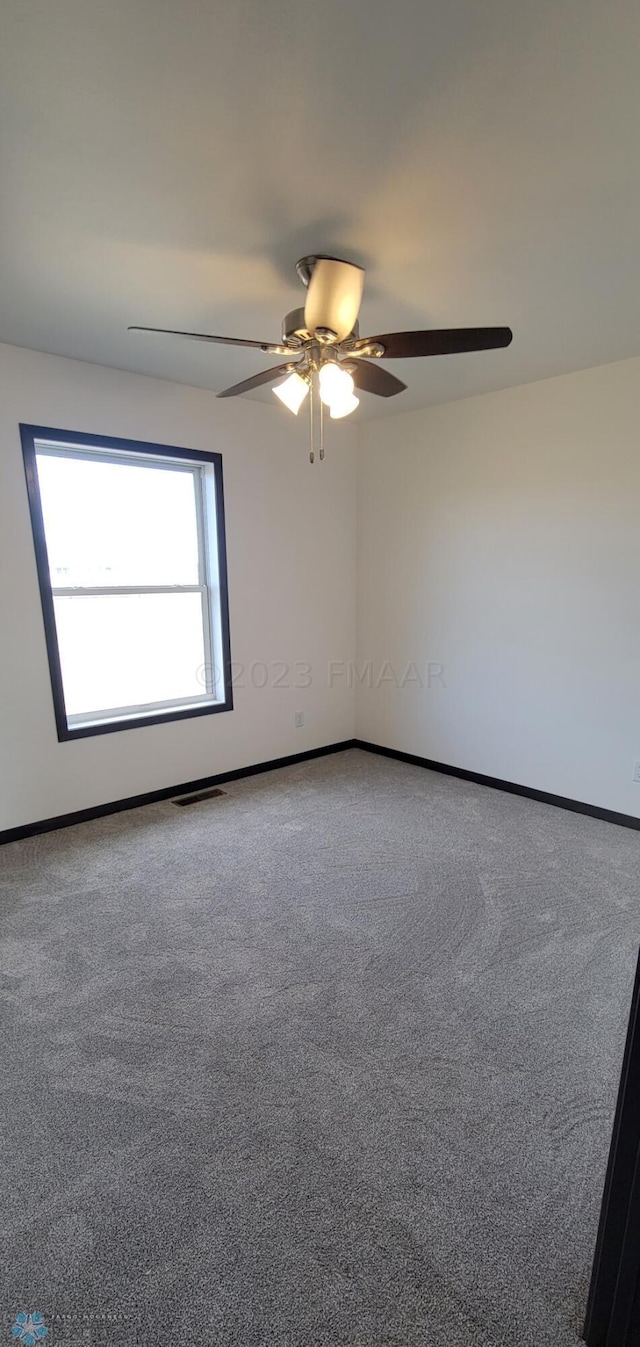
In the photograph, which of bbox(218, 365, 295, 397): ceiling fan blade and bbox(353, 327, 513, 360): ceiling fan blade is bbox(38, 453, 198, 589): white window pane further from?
bbox(353, 327, 513, 360): ceiling fan blade

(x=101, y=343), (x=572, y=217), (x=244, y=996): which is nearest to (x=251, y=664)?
(x=101, y=343)

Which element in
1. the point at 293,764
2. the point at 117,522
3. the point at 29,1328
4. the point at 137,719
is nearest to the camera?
the point at 29,1328

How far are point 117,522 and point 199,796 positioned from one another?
181 cm

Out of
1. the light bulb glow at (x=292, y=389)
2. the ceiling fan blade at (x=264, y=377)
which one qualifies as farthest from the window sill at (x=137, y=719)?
the light bulb glow at (x=292, y=389)

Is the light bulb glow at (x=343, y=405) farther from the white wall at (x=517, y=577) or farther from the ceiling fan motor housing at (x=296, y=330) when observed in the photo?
the white wall at (x=517, y=577)

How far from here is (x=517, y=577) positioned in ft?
11.4

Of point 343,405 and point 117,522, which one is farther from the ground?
point 343,405

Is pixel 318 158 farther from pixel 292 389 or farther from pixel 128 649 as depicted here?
pixel 128 649

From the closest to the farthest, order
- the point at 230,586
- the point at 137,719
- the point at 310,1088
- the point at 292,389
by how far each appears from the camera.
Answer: the point at 310,1088 < the point at 292,389 < the point at 137,719 < the point at 230,586

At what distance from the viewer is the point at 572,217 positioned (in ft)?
5.63

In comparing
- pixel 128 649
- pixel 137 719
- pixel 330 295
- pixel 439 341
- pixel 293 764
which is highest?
pixel 330 295

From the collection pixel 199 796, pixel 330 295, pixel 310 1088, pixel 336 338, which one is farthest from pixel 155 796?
pixel 330 295

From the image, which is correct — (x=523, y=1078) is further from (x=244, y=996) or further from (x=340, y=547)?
(x=340, y=547)

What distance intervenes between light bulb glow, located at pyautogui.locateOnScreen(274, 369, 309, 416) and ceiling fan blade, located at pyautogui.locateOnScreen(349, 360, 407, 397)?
0.66 ft
